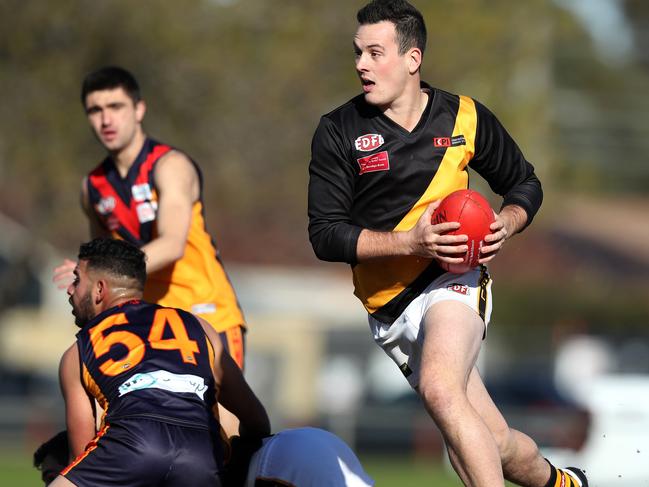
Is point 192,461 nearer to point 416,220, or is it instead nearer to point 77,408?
point 77,408

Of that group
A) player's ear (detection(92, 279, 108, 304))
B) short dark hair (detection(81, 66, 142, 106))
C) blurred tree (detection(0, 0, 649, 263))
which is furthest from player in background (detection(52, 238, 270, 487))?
blurred tree (detection(0, 0, 649, 263))

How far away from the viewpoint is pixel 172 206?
24.3 ft

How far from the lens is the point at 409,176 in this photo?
19.8ft

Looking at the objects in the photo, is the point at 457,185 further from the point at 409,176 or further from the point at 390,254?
→ the point at 390,254

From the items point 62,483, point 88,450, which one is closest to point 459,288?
point 88,450

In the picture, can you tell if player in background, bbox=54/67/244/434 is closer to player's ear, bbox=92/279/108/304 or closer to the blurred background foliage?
player's ear, bbox=92/279/108/304

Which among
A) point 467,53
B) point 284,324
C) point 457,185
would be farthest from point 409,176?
point 284,324

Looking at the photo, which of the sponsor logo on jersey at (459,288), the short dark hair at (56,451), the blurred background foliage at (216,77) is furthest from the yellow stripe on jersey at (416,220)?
the blurred background foliage at (216,77)

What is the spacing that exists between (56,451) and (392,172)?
103 inches

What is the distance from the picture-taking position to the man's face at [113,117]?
7.68 meters

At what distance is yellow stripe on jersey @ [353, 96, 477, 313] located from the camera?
19.9 ft

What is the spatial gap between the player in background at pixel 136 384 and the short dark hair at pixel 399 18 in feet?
5.93

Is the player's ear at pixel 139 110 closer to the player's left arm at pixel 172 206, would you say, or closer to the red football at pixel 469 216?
the player's left arm at pixel 172 206

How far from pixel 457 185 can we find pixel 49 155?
1402 cm
